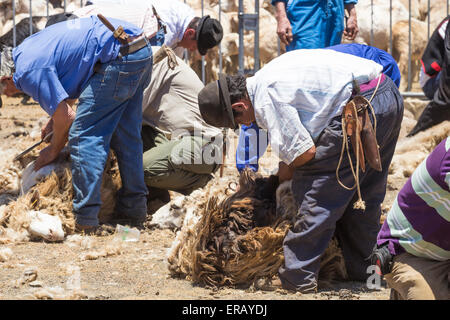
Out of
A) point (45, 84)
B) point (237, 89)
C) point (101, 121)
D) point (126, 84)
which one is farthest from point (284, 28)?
point (237, 89)

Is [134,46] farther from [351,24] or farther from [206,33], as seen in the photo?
[351,24]

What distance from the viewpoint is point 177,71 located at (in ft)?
21.0

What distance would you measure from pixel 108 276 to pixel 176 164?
1.68 m

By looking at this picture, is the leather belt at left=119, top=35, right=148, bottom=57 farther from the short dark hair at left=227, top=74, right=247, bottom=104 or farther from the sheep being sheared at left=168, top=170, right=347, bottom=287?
the sheep being sheared at left=168, top=170, right=347, bottom=287

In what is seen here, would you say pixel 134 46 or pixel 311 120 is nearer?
pixel 311 120

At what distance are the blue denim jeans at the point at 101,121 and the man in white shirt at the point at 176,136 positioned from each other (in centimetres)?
48

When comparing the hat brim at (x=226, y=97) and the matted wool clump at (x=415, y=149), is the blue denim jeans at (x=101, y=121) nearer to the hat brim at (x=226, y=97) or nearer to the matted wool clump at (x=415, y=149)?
the hat brim at (x=226, y=97)

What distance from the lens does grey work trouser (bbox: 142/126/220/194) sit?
6156 mm

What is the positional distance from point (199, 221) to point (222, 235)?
207 millimetres

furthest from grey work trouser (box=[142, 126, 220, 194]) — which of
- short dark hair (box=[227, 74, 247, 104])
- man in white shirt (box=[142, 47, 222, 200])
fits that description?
short dark hair (box=[227, 74, 247, 104])

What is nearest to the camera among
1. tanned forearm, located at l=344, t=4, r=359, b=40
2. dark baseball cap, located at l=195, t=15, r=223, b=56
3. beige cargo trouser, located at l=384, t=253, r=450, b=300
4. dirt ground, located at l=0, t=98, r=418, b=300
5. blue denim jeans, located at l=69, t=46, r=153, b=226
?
beige cargo trouser, located at l=384, t=253, r=450, b=300

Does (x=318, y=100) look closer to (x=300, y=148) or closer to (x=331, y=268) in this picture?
(x=300, y=148)

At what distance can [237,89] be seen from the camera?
4309 millimetres
